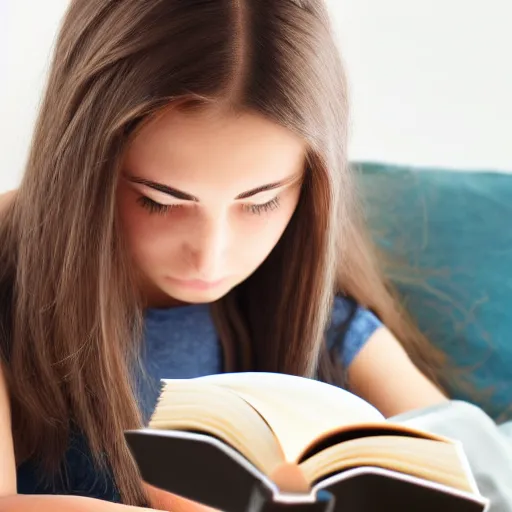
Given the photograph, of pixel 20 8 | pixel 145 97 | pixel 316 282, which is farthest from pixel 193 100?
pixel 20 8

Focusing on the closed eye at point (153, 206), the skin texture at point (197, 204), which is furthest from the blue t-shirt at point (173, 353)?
the closed eye at point (153, 206)

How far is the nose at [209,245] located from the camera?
0.72 meters

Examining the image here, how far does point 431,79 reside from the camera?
1.53m

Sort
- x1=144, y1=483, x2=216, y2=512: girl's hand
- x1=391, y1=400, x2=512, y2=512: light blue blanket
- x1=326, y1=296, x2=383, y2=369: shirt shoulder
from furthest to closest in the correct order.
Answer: x1=326, y1=296, x2=383, y2=369: shirt shoulder
x1=391, y1=400, x2=512, y2=512: light blue blanket
x1=144, y1=483, x2=216, y2=512: girl's hand

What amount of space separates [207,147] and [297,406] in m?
0.25

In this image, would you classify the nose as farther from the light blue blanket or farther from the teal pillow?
the teal pillow

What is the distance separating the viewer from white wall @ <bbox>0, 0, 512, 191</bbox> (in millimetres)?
1517

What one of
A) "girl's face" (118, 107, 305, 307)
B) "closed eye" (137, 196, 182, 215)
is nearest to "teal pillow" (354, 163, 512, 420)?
"girl's face" (118, 107, 305, 307)

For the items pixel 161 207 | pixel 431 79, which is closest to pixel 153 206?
pixel 161 207

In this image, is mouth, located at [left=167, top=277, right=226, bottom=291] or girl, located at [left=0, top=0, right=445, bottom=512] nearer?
girl, located at [left=0, top=0, right=445, bottom=512]

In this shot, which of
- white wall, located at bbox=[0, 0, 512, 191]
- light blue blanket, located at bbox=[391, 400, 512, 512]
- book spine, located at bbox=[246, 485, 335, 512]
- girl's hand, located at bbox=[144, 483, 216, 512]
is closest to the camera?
book spine, located at bbox=[246, 485, 335, 512]

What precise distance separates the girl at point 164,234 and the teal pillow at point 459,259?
109mm

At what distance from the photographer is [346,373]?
99cm

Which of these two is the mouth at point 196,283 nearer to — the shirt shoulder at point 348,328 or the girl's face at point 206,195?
the girl's face at point 206,195
